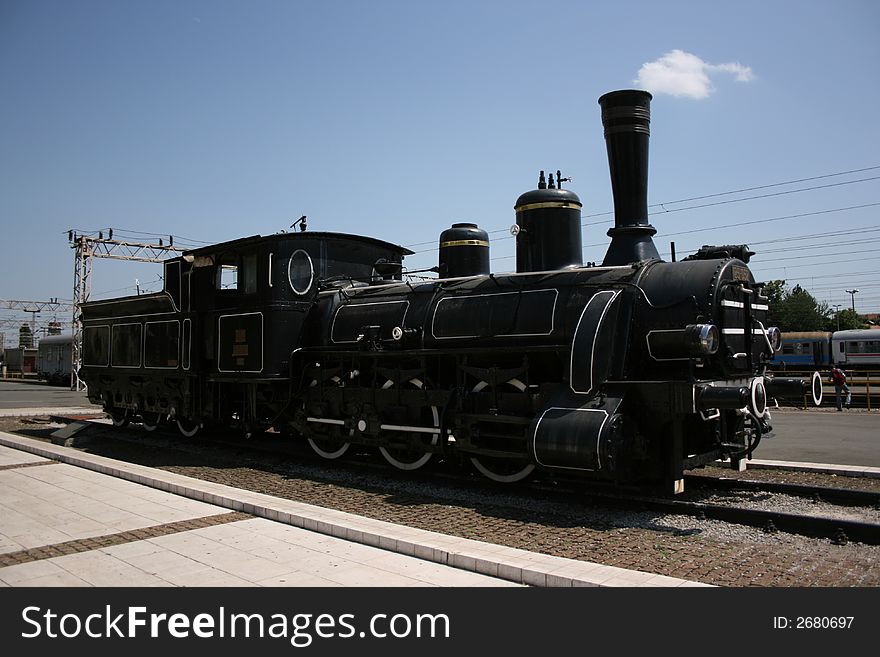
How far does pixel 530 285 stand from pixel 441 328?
Answer: 1262 mm

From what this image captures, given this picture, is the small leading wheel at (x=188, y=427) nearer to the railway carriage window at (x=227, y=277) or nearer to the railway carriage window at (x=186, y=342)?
the railway carriage window at (x=186, y=342)

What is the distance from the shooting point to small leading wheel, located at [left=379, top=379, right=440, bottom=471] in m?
8.72

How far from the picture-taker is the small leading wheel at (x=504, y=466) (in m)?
8.00

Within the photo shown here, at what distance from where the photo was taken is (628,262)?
794 cm

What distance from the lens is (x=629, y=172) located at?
317 inches

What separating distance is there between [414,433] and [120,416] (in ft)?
30.2

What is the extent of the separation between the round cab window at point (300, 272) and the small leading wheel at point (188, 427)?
13.8 feet

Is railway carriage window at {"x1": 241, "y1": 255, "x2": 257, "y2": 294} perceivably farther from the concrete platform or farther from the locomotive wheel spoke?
the concrete platform

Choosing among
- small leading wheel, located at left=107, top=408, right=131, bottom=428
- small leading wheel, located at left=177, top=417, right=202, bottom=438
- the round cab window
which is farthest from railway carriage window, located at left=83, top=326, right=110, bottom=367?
the round cab window

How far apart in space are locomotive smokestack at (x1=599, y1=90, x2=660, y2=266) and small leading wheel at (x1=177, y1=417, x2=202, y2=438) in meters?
8.55

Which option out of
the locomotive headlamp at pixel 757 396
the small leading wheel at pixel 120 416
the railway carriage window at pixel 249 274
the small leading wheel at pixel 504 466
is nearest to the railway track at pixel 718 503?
the small leading wheel at pixel 504 466

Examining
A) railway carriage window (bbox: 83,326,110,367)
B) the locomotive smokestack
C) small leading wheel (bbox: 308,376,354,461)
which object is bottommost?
small leading wheel (bbox: 308,376,354,461)
